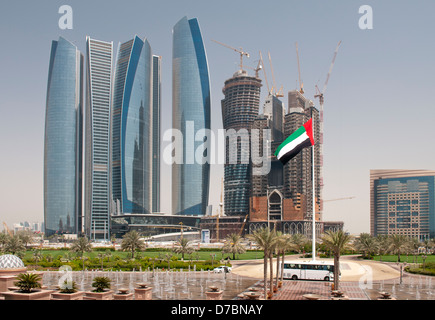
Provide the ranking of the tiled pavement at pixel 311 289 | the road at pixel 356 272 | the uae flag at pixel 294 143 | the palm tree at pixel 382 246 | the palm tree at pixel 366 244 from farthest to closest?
the palm tree at pixel 382 246 < the palm tree at pixel 366 244 < the road at pixel 356 272 < the uae flag at pixel 294 143 < the tiled pavement at pixel 311 289

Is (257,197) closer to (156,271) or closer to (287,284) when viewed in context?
(156,271)

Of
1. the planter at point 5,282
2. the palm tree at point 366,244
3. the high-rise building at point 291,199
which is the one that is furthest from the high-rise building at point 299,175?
the planter at point 5,282

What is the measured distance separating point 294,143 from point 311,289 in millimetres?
14678

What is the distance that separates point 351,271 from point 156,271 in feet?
90.1

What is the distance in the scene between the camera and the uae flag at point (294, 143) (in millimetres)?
40844

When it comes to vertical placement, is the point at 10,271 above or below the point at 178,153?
below

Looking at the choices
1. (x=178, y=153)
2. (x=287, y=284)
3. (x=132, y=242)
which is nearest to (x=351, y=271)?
(x=287, y=284)

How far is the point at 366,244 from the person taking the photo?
77.1m

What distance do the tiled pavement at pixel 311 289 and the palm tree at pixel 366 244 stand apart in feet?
109

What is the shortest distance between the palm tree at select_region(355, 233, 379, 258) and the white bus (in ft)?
104

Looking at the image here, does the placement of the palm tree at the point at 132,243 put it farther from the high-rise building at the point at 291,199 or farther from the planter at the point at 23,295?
the high-rise building at the point at 291,199

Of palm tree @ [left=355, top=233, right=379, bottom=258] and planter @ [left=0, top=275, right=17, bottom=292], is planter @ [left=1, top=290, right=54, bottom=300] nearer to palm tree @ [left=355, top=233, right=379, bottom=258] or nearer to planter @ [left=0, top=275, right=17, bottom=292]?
planter @ [left=0, top=275, right=17, bottom=292]
